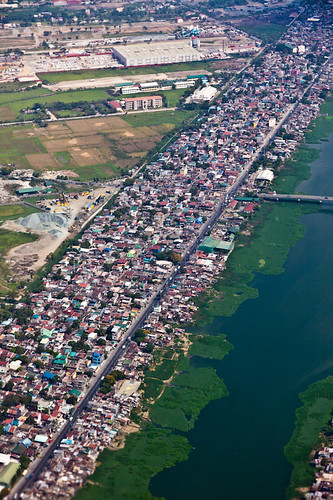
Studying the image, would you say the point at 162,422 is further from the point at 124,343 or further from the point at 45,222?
the point at 45,222

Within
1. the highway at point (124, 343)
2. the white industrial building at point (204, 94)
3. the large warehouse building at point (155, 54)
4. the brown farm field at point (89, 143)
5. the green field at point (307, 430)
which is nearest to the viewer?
the highway at point (124, 343)

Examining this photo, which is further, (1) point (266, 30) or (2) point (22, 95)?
(1) point (266, 30)

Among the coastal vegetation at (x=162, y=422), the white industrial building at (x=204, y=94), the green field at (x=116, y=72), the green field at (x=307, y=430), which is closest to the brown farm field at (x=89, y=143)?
the white industrial building at (x=204, y=94)

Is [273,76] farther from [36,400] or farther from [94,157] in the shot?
[36,400]

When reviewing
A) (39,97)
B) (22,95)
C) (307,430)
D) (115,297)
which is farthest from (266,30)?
(307,430)

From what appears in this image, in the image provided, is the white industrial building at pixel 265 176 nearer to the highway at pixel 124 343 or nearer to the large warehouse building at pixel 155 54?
the highway at pixel 124 343

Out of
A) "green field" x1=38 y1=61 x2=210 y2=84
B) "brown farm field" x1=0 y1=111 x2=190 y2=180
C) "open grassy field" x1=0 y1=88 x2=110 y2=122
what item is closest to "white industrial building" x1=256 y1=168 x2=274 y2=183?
"brown farm field" x1=0 y1=111 x2=190 y2=180
